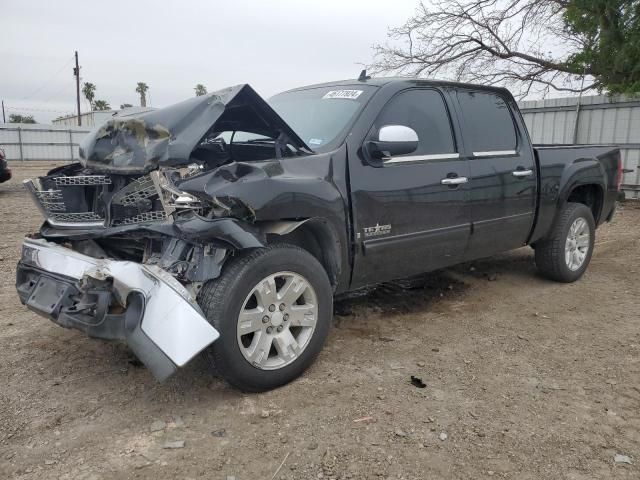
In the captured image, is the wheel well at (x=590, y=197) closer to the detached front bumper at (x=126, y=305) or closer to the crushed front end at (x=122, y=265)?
the crushed front end at (x=122, y=265)

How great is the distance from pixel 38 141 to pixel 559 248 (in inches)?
1233

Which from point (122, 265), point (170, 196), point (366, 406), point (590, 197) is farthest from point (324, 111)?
point (590, 197)

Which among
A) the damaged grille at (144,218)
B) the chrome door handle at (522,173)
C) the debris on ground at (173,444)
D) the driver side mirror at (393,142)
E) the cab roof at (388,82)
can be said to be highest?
the cab roof at (388,82)

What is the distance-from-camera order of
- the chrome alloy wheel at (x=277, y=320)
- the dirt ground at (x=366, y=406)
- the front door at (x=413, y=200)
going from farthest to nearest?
the front door at (x=413, y=200) → the chrome alloy wheel at (x=277, y=320) → the dirt ground at (x=366, y=406)

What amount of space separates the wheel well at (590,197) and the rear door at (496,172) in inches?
41.7

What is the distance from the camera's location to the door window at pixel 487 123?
4.38m

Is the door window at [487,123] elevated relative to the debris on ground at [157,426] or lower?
elevated

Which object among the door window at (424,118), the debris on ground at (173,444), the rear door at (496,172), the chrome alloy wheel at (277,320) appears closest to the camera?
the debris on ground at (173,444)

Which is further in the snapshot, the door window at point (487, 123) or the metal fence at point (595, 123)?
the metal fence at point (595, 123)

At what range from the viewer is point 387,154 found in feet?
11.7

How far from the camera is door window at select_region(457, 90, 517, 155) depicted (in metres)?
4.38

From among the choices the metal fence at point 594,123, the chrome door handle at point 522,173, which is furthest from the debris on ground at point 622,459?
the metal fence at point 594,123

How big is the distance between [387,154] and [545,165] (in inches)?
83.4

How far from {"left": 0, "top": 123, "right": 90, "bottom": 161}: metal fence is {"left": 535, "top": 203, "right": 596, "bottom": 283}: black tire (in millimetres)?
28558
